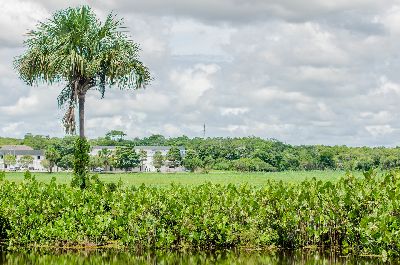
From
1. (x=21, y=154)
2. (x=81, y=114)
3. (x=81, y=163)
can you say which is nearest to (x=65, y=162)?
(x=21, y=154)

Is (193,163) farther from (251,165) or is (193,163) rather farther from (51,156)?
(51,156)

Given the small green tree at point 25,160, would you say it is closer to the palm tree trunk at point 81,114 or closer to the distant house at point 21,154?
the distant house at point 21,154

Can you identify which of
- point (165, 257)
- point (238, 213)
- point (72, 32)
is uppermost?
point (72, 32)

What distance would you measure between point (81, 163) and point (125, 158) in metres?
113

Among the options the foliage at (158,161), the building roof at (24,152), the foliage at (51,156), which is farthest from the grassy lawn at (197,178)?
the building roof at (24,152)

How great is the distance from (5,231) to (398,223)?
11808 mm

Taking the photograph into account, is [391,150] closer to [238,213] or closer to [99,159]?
[99,159]

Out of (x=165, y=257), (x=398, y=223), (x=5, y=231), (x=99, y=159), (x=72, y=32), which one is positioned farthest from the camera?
(x=99, y=159)

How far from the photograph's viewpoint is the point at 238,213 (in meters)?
18.9

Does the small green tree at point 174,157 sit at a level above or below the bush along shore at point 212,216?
above

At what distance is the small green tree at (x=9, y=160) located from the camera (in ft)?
534

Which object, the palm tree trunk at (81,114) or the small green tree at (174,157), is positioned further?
the small green tree at (174,157)

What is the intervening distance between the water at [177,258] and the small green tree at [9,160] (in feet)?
491

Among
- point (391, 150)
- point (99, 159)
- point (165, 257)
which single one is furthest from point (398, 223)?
point (391, 150)
